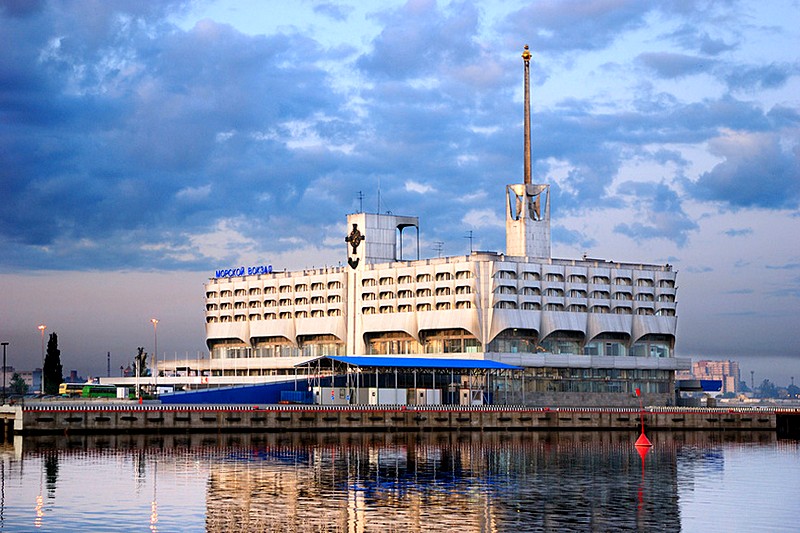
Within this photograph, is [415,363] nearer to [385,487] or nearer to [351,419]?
[351,419]

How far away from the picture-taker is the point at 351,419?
14925cm

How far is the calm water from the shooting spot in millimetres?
57250

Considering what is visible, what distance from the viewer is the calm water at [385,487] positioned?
57.2m

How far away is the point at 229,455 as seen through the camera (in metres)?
99.8

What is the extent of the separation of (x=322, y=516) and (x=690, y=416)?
121m

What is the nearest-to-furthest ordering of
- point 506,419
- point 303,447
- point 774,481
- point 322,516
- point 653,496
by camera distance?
point 322,516, point 653,496, point 774,481, point 303,447, point 506,419

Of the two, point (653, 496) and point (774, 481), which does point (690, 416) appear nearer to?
point (774, 481)

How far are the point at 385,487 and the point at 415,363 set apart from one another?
102735 millimetres

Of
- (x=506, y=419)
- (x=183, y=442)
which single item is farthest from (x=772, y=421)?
(x=183, y=442)

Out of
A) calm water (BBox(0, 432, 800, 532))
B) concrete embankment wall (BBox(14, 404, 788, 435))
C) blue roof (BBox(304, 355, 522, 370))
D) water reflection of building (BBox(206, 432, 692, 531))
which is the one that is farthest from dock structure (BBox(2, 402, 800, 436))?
water reflection of building (BBox(206, 432, 692, 531))

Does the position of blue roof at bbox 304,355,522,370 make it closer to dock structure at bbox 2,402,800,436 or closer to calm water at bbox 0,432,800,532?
dock structure at bbox 2,402,800,436

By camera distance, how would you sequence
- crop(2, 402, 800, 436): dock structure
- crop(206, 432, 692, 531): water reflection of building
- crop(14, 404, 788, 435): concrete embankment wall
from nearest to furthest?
crop(206, 432, 692, 531): water reflection of building → crop(2, 402, 800, 436): dock structure → crop(14, 404, 788, 435): concrete embankment wall

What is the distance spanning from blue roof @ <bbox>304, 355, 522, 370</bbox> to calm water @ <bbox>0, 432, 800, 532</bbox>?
47570mm

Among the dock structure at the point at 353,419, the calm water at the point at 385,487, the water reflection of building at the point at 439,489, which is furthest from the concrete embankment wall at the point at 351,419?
the water reflection of building at the point at 439,489
